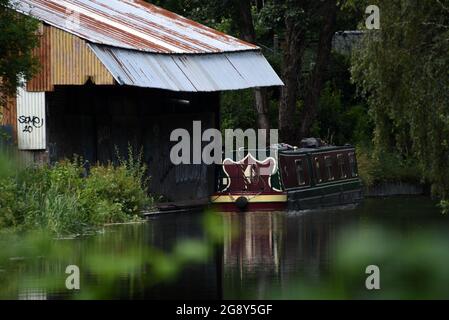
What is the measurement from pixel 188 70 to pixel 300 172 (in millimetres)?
5033

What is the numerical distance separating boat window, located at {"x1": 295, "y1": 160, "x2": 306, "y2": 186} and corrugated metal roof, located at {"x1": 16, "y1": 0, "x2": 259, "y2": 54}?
13.9ft

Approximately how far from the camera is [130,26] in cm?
3875

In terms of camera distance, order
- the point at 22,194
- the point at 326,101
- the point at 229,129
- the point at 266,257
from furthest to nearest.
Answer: the point at 326,101, the point at 229,129, the point at 22,194, the point at 266,257

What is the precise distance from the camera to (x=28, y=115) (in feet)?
110

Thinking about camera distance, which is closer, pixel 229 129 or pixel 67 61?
pixel 67 61

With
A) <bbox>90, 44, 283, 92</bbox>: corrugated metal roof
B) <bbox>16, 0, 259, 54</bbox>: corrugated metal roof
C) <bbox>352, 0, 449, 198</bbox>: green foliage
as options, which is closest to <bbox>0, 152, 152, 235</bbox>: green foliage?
<bbox>90, 44, 283, 92</bbox>: corrugated metal roof

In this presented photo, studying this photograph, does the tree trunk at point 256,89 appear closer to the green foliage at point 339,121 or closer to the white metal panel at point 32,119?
the green foliage at point 339,121

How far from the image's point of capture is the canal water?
58.7 ft

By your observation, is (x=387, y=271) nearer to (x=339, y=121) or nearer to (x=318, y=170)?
(x=318, y=170)

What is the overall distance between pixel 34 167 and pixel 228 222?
5.11 m

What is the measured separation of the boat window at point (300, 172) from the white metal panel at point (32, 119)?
28.5 ft

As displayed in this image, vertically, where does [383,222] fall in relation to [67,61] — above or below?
below

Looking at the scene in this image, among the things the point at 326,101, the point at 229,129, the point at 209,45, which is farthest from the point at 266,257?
the point at 326,101
